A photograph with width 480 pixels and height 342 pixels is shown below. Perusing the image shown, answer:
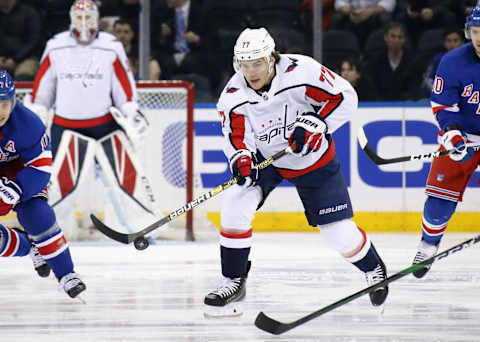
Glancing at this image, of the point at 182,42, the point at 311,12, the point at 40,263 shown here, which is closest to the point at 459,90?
the point at 40,263

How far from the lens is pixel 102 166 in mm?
5590

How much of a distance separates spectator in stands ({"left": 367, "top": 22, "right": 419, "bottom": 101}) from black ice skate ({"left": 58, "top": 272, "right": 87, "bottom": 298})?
3102 mm

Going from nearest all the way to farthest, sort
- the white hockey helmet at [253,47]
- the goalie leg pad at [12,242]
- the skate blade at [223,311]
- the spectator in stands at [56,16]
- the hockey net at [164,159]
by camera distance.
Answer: the white hockey helmet at [253,47], the skate blade at [223,311], the goalie leg pad at [12,242], the hockey net at [164,159], the spectator in stands at [56,16]

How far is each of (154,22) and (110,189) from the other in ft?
3.81

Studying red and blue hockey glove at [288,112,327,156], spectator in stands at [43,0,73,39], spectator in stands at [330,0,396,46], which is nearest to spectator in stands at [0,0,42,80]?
spectator in stands at [43,0,73,39]

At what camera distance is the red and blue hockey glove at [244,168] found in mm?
3217

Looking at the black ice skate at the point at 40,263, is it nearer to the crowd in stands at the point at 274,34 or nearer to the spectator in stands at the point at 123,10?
the crowd in stands at the point at 274,34

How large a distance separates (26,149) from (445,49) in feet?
11.4

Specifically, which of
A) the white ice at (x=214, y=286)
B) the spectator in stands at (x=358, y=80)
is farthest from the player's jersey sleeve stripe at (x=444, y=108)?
the spectator in stands at (x=358, y=80)

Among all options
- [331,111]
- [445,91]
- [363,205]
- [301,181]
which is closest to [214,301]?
[301,181]

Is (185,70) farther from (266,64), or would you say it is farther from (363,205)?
(266,64)

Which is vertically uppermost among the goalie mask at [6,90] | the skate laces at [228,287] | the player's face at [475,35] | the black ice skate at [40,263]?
the player's face at [475,35]

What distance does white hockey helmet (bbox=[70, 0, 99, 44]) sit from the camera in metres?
5.43

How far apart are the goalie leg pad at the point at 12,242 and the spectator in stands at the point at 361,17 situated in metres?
3.23
